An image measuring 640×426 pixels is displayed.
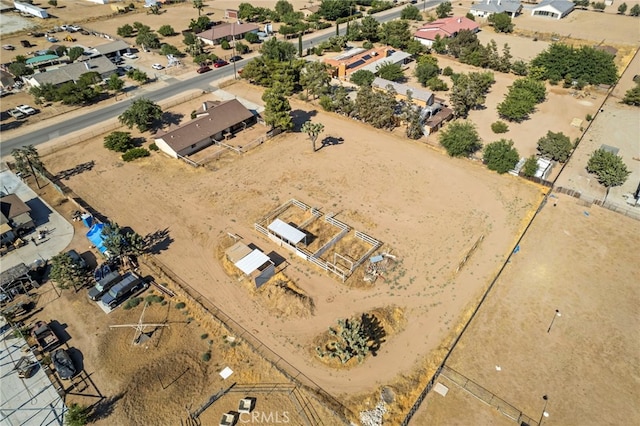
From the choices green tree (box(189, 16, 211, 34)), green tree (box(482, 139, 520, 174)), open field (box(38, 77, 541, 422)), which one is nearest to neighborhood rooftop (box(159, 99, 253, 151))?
open field (box(38, 77, 541, 422))

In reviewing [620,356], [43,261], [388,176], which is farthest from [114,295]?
[620,356]

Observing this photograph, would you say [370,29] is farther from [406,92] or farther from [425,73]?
[406,92]

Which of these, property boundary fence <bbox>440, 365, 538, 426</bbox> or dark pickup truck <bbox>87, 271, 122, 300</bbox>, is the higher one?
dark pickup truck <bbox>87, 271, 122, 300</bbox>

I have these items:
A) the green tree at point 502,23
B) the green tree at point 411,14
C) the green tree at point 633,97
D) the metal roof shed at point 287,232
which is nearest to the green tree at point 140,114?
the metal roof shed at point 287,232

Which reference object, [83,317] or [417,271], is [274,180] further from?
[83,317]

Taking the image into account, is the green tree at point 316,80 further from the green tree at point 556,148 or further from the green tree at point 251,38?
the green tree at point 556,148

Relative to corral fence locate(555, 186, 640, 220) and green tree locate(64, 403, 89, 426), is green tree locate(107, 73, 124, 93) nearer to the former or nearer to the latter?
green tree locate(64, 403, 89, 426)
